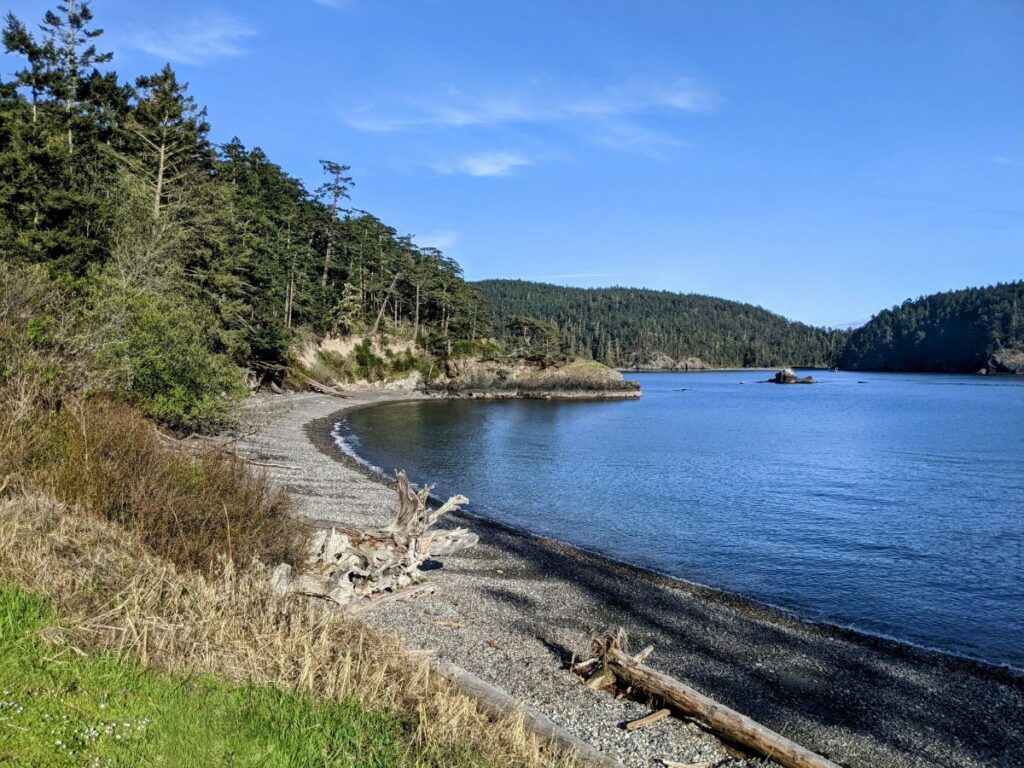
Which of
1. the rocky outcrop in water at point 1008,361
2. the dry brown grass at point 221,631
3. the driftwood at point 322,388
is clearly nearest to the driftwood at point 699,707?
the dry brown grass at point 221,631

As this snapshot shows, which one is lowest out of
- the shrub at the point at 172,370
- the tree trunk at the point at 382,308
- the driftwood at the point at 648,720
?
the driftwood at the point at 648,720

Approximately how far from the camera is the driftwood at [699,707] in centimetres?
807

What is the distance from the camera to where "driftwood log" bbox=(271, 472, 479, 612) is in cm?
1153

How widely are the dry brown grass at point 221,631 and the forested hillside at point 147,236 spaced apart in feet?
22.6

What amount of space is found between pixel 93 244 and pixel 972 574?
36.2 metres

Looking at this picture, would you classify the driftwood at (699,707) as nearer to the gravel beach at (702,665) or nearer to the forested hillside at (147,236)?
the gravel beach at (702,665)

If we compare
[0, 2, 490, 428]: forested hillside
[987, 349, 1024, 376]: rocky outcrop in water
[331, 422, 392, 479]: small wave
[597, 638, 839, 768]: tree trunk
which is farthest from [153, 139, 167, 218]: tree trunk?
[987, 349, 1024, 376]: rocky outcrop in water

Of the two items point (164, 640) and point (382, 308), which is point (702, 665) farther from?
point (382, 308)

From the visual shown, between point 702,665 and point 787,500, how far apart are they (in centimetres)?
1835

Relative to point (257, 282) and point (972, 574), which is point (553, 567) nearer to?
point (972, 574)

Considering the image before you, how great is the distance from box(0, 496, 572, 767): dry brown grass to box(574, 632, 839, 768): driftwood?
3.38m

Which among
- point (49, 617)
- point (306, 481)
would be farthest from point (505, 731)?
point (306, 481)

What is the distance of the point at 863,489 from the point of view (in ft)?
101

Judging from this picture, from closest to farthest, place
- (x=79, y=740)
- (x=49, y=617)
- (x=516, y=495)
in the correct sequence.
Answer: (x=79, y=740) < (x=49, y=617) < (x=516, y=495)
